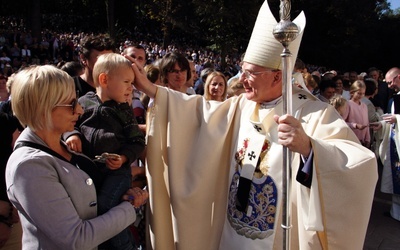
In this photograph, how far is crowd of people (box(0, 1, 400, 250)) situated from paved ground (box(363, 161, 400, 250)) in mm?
2662

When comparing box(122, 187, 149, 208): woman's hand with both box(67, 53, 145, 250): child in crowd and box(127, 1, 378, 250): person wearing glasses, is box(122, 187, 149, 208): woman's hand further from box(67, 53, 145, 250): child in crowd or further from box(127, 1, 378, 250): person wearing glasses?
box(127, 1, 378, 250): person wearing glasses

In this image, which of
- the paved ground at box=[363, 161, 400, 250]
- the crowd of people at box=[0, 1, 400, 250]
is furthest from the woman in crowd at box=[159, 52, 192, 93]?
the paved ground at box=[363, 161, 400, 250]

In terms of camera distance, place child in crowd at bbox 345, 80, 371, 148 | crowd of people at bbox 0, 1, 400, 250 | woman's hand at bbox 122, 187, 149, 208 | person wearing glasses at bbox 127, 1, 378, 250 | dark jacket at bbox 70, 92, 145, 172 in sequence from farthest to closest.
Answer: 1. child in crowd at bbox 345, 80, 371, 148
2. person wearing glasses at bbox 127, 1, 378, 250
3. dark jacket at bbox 70, 92, 145, 172
4. woman's hand at bbox 122, 187, 149, 208
5. crowd of people at bbox 0, 1, 400, 250

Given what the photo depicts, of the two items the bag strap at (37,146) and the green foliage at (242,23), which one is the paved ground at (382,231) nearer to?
the bag strap at (37,146)

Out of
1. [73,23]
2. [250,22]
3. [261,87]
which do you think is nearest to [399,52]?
[250,22]

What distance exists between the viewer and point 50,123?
5.48 feet

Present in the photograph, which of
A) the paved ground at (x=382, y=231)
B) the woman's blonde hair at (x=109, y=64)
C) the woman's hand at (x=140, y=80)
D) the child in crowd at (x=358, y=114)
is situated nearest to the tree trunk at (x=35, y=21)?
the child in crowd at (x=358, y=114)

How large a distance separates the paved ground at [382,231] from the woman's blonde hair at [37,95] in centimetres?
392

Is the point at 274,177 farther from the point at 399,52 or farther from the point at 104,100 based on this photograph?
the point at 399,52

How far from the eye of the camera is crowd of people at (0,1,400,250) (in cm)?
163

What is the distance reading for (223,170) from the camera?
8.42 ft

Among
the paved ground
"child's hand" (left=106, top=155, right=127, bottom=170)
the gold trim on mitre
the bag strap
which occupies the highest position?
the gold trim on mitre

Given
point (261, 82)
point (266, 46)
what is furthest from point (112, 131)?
point (266, 46)

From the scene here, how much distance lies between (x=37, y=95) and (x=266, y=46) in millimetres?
1401
